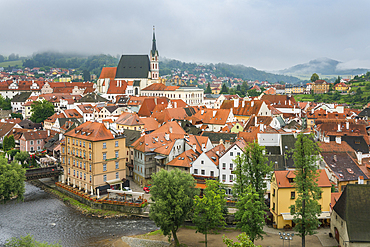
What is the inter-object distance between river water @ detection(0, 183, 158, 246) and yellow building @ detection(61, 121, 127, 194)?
461cm

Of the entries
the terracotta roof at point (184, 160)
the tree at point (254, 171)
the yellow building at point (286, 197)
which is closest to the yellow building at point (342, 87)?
the terracotta roof at point (184, 160)

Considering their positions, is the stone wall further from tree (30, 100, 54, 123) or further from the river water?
tree (30, 100, 54, 123)

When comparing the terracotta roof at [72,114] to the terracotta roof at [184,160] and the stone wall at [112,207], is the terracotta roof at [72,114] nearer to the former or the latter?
the stone wall at [112,207]

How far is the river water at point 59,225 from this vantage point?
121 ft

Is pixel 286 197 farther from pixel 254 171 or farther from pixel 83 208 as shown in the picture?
pixel 83 208

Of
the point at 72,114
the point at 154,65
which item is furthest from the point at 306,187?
the point at 154,65

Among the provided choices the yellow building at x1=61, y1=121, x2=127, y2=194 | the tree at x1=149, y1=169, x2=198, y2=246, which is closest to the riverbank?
the yellow building at x1=61, y1=121, x2=127, y2=194

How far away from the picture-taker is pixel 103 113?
93.9 m

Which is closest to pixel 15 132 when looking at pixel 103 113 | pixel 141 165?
pixel 103 113

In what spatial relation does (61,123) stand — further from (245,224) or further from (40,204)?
(245,224)

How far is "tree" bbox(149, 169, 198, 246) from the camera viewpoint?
3216 centimetres

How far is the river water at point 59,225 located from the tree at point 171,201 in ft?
21.6

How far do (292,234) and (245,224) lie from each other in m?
5.73

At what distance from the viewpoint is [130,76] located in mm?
150750
